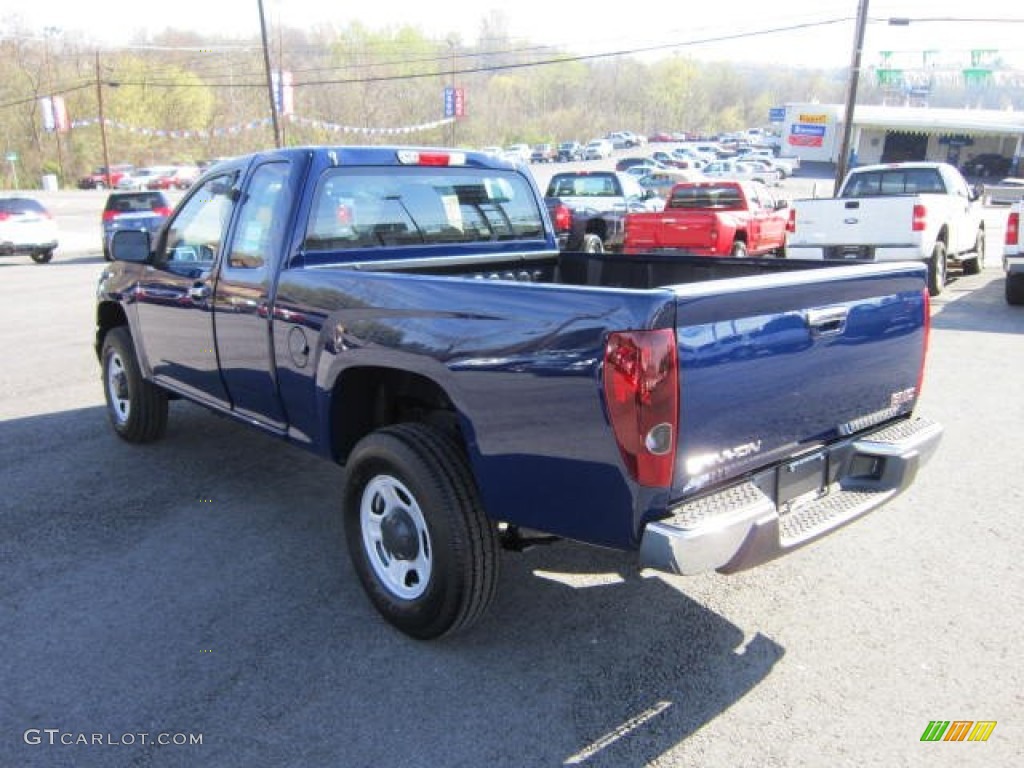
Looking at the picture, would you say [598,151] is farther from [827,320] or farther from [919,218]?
[827,320]

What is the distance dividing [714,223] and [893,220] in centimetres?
257

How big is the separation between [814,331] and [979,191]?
13456 mm

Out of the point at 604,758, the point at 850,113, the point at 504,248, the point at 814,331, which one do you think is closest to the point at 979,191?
the point at 850,113

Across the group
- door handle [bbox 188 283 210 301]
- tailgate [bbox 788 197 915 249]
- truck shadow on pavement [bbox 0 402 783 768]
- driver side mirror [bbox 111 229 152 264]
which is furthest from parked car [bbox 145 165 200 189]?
truck shadow on pavement [bbox 0 402 783 768]

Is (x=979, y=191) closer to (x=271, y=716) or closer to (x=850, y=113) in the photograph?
(x=850, y=113)

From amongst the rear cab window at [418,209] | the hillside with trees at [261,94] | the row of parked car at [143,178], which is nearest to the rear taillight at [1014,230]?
the rear cab window at [418,209]

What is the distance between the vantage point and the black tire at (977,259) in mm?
14570

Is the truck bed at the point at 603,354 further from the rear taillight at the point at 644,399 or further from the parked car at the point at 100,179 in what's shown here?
the parked car at the point at 100,179

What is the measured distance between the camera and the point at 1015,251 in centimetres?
1083

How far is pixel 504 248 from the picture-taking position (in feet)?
15.7

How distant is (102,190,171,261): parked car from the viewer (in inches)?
768

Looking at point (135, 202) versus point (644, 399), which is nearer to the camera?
point (644, 399)

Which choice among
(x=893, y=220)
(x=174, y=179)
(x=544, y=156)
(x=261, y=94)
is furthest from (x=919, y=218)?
(x=261, y=94)

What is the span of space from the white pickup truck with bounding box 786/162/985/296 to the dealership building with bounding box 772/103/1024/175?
59.1 m
